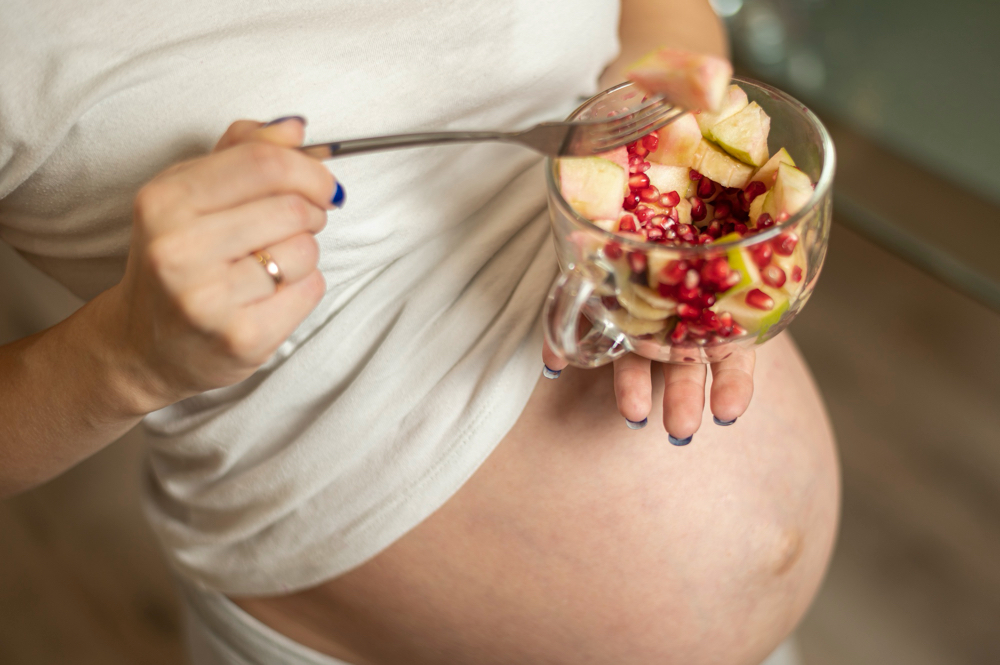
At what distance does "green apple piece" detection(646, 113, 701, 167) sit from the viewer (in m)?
0.71

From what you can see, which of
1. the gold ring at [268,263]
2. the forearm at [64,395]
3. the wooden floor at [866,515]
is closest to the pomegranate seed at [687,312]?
the gold ring at [268,263]

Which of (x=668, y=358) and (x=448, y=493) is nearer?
(x=668, y=358)

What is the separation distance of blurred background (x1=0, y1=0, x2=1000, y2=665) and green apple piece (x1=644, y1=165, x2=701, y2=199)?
118cm

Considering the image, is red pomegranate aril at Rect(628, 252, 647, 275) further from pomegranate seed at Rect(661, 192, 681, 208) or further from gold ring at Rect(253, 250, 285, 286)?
gold ring at Rect(253, 250, 285, 286)

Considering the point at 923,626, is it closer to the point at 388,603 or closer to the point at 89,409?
the point at 388,603

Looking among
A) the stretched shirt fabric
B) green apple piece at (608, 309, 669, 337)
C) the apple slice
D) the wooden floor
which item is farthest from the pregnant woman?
the wooden floor

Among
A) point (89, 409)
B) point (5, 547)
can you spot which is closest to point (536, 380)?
point (89, 409)

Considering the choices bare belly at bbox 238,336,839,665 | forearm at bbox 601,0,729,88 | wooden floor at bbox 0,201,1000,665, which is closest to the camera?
bare belly at bbox 238,336,839,665

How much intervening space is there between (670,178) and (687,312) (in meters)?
0.19

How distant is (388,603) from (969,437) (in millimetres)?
1421

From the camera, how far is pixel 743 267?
1.92 feet

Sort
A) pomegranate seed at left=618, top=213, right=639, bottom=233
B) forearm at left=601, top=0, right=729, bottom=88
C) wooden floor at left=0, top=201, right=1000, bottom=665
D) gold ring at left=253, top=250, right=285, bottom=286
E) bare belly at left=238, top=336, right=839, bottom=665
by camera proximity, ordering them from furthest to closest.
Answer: wooden floor at left=0, top=201, right=1000, bottom=665 → forearm at left=601, top=0, right=729, bottom=88 → bare belly at left=238, top=336, right=839, bottom=665 → pomegranate seed at left=618, top=213, right=639, bottom=233 → gold ring at left=253, top=250, right=285, bottom=286

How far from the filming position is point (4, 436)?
0.75 metres

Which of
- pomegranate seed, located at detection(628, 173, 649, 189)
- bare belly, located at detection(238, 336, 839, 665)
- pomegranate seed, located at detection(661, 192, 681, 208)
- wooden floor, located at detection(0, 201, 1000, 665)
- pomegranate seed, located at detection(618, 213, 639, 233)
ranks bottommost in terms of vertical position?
wooden floor, located at detection(0, 201, 1000, 665)
